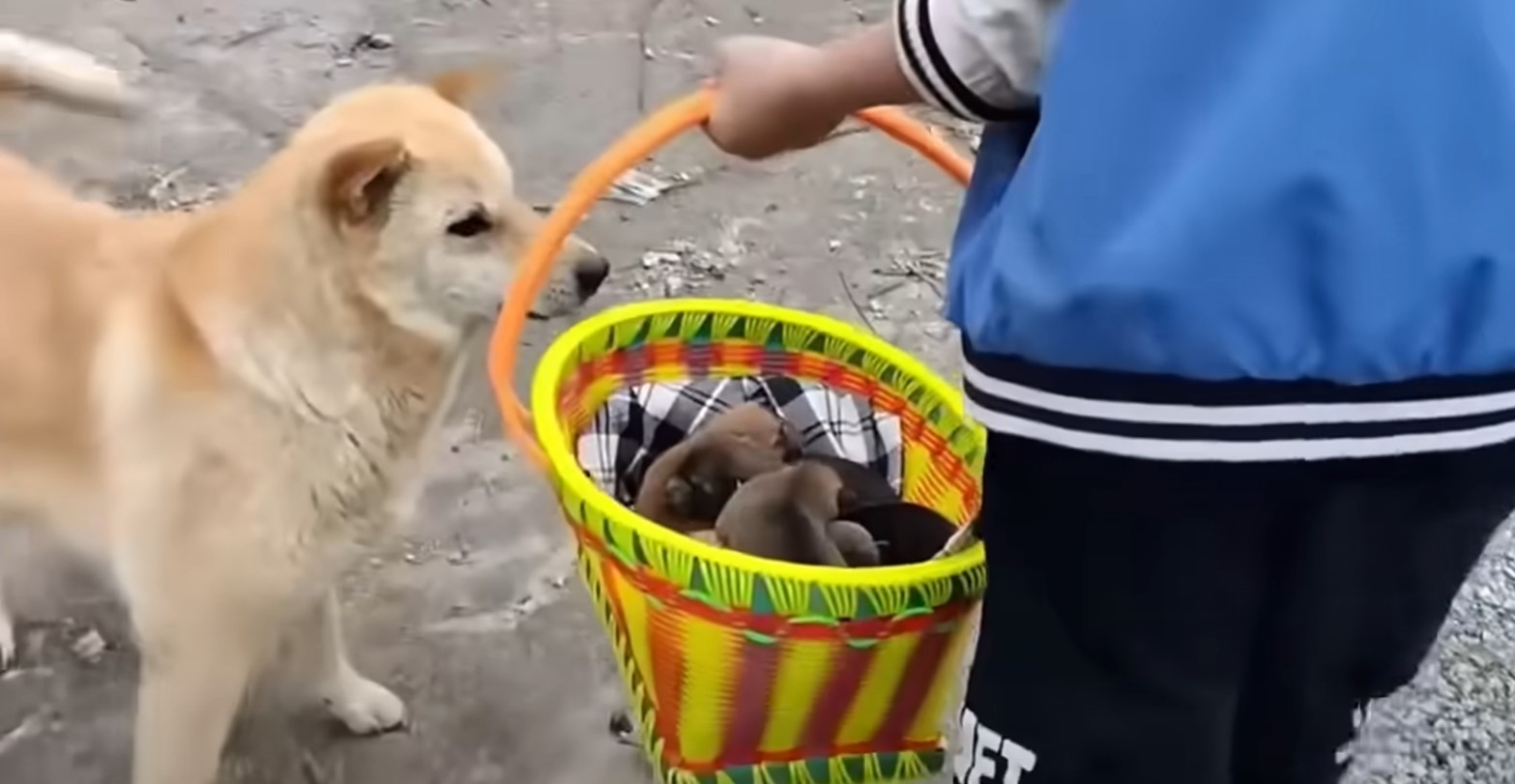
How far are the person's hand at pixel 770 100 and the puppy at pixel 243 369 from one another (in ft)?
1.17

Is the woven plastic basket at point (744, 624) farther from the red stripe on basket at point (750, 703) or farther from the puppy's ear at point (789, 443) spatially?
the puppy's ear at point (789, 443)

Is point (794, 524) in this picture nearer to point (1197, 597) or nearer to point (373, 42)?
point (1197, 597)

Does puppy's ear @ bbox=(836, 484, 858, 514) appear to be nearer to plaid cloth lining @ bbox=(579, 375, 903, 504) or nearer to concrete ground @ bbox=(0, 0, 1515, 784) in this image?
plaid cloth lining @ bbox=(579, 375, 903, 504)

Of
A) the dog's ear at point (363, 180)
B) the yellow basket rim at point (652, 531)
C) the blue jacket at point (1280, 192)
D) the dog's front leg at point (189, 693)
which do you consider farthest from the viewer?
the dog's front leg at point (189, 693)

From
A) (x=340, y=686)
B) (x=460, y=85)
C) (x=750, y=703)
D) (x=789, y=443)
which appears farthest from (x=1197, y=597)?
(x=340, y=686)

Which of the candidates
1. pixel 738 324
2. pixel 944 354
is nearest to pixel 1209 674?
pixel 738 324

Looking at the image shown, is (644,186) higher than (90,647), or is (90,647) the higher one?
(644,186)

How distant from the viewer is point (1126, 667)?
3.28 feet

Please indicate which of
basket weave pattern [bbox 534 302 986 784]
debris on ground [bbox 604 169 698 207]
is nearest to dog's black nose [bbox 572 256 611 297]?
basket weave pattern [bbox 534 302 986 784]

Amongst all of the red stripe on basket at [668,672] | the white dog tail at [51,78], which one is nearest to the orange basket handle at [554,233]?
the red stripe on basket at [668,672]

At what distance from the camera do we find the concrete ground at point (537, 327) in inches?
69.2

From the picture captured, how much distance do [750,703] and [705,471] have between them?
0.36m

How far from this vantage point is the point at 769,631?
1255mm

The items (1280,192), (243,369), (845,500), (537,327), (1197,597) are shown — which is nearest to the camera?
(1280,192)
